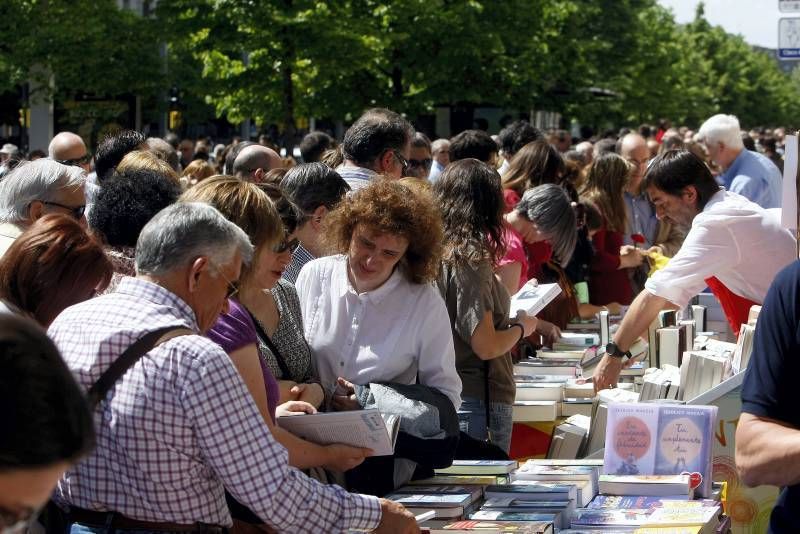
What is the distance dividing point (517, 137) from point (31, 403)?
9.47m

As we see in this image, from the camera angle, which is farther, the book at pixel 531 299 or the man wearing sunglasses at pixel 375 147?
the man wearing sunglasses at pixel 375 147

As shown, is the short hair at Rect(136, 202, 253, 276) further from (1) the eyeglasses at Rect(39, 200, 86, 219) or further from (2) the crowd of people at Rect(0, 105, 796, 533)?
(1) the eyeglasses at Rect(39, 200, 86, 219)

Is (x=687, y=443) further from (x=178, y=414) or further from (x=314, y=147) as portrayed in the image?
(x=314, y=147)

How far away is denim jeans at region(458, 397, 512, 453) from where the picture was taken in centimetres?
584

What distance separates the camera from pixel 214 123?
57688 mm

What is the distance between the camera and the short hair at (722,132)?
10703 mm

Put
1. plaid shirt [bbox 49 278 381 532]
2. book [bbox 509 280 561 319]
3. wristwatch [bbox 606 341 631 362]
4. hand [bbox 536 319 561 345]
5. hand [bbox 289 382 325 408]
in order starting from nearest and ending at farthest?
plaid shirt [bbox 49 278 381 532], hand [bbox 289 382 325 408], book [bbox 509 280 561 319], wristwatch [bbox 606 341 631 362], hand [bbox 536 319 561 345]

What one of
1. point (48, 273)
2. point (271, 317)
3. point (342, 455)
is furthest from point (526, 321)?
point (48, 273)

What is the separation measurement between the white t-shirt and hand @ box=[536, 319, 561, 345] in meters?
2.12

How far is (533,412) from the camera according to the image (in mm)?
6480

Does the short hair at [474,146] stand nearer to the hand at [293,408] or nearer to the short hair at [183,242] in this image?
the hand at [293,408]

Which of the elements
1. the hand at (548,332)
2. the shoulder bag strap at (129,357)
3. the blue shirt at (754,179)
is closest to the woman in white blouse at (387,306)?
the shoulder bag strap at (129,357)

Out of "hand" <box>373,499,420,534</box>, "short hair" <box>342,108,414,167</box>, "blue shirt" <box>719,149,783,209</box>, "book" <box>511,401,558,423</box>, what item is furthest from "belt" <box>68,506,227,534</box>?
"blue shirt" <box>719,149,783,209</box>

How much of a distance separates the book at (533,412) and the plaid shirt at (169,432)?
311 cm
